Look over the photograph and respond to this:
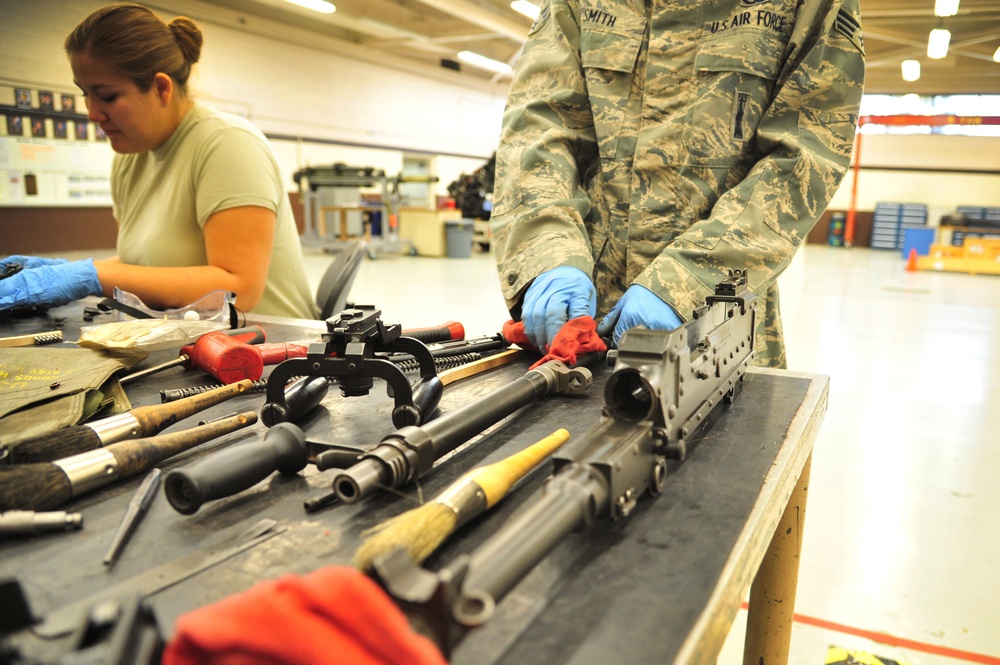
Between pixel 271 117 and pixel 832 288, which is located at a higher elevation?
pixel 271 117

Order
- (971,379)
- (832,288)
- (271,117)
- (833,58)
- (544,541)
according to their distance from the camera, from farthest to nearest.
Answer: (271,117) < (832,288) < (971,379) < (833,58) < (544,541)

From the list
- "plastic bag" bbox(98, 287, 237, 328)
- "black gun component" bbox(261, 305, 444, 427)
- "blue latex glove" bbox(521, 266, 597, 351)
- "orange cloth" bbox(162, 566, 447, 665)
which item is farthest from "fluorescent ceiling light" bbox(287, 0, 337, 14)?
"orange cloth" bbox(162, 566, 447, 665)

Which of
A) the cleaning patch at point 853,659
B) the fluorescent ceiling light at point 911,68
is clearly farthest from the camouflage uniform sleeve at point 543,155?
the fluorescent ceiling light at point 911,68

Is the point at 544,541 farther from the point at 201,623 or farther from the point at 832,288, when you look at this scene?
the point at 832,288

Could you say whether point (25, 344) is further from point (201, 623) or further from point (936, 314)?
point (936, 314)

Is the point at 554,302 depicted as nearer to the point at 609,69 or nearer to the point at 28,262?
the point at 609,69

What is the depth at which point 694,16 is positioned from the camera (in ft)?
4.38

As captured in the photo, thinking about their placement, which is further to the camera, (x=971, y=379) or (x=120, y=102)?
(x=971, y=379)

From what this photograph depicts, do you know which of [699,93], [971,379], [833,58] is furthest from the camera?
[971,379]

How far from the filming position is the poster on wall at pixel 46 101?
23.9 feet

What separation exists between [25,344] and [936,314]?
6537 millimetres

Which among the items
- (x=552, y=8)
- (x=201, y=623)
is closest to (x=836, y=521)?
(x=552, y=8)

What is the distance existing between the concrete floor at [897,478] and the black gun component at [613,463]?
3.42ft

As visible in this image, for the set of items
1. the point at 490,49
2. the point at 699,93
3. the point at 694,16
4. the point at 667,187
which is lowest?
the point at 667,187
